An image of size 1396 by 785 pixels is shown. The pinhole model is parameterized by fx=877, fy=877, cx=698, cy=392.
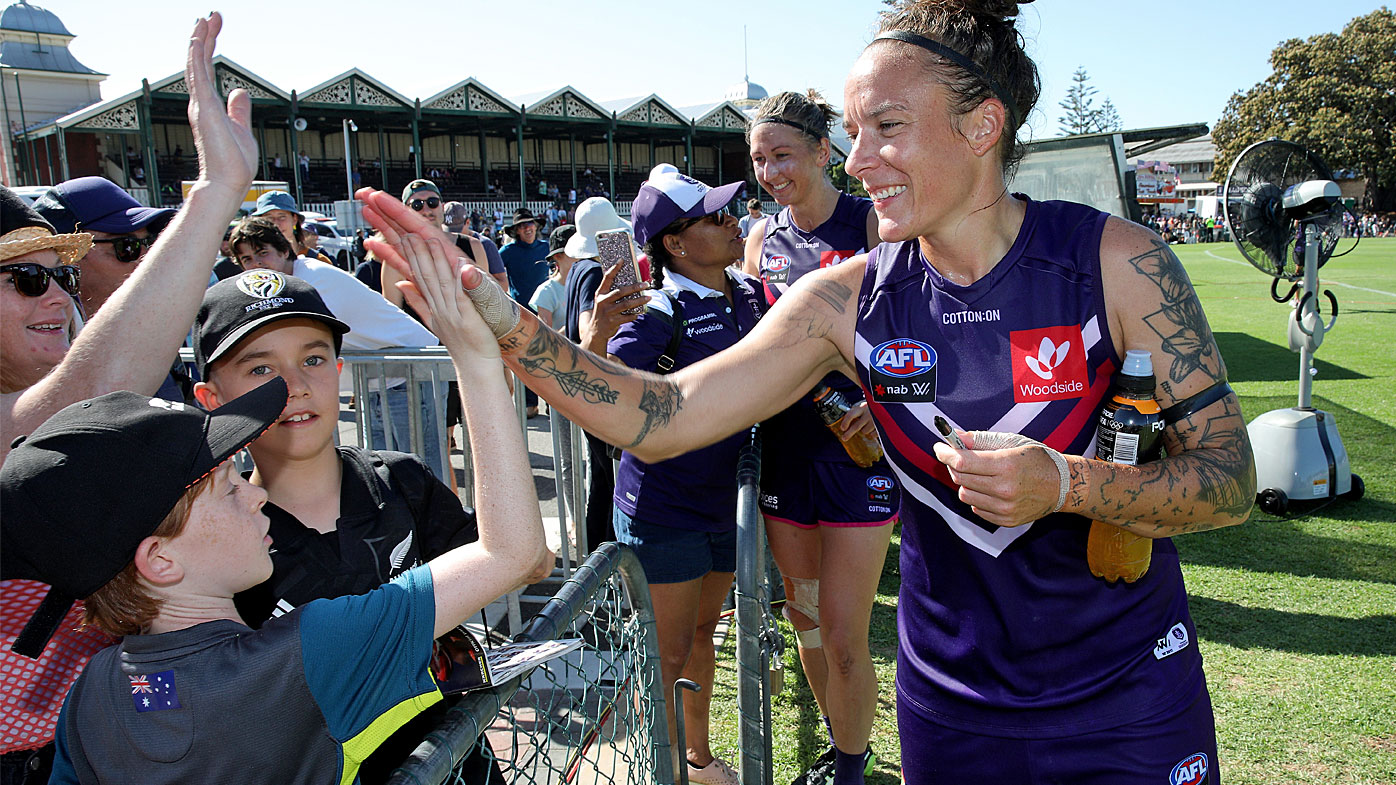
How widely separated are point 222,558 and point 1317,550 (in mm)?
6356

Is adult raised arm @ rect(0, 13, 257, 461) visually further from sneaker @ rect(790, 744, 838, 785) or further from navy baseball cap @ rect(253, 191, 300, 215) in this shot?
navy baseball cap @ rect(253, 191, 300, 215)

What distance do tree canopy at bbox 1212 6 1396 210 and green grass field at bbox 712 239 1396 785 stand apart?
173 feet

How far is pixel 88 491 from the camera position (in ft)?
4.30

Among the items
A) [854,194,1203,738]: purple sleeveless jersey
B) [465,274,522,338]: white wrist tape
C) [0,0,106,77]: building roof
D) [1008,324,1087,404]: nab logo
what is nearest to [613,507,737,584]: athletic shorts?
[854,194,1203,738]: purple sleeveless jersey

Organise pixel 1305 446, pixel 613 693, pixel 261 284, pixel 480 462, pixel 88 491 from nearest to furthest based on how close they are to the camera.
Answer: pixel 88 491 < pixel 480 462 < pixel 261 284 < pixel 613 693 < pixel 1305 446

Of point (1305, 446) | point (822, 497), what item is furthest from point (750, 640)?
point (1305, 446)

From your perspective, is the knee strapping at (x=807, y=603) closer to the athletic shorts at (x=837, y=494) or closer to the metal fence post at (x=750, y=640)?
the athletic shorts at (x=837, y=494)

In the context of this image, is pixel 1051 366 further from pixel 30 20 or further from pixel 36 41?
pixel 30 20

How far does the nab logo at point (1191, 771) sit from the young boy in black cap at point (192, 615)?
4.96 feet

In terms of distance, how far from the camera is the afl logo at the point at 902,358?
6.62 feet

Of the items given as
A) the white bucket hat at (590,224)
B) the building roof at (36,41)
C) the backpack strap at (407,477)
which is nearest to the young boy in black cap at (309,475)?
the backpack strap at (407,477)

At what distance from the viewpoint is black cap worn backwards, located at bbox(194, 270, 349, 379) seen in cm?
219

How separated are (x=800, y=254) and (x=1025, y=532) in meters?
2.41

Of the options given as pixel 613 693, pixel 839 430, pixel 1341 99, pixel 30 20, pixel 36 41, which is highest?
pixel 30 20
